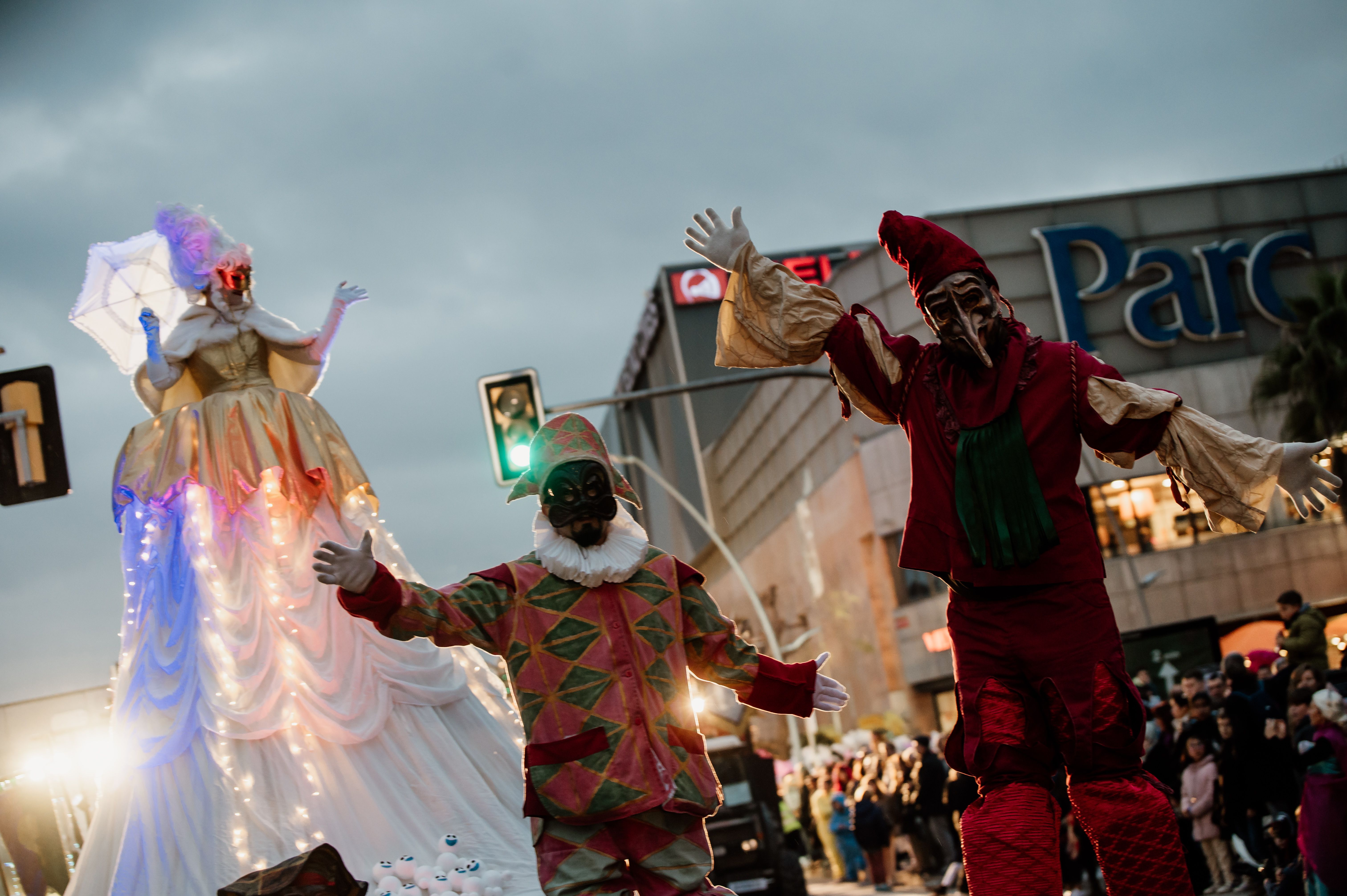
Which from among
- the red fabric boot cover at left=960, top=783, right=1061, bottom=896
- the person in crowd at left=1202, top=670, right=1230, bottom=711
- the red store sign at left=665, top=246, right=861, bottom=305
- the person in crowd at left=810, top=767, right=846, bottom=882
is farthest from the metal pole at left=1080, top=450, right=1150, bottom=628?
the red store sign at left=665, top=246, right=861, bottom=305

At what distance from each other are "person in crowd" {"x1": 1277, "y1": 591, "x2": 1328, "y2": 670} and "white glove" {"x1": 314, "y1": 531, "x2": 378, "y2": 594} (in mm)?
7383

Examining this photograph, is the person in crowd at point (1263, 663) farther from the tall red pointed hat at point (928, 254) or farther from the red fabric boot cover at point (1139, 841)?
the tall red pointed hat at point (928, 254)

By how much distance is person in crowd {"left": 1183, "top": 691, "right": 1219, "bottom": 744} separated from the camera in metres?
9.28

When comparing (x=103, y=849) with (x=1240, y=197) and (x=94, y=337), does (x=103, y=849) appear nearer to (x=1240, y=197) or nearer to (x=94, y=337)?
(x=94, y=337)

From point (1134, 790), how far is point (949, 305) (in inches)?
58.8

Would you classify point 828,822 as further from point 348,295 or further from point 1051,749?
point 1051,749

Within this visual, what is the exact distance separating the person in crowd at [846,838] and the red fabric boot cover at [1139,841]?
13819 millimetres

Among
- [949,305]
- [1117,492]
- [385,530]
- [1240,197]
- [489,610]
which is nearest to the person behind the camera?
[949,305]

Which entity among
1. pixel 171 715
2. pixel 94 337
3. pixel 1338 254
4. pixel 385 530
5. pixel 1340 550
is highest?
pixel 1338 254

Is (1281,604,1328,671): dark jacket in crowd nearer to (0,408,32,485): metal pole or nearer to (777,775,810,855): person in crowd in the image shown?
(777,775,810,855): person in crowd

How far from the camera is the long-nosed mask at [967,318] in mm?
3920

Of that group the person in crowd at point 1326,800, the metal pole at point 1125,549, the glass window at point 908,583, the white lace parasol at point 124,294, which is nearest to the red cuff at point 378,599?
the white lace parasol at point 124,294

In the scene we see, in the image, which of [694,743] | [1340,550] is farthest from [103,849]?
[1340,550]

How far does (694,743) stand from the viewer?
4414mm
